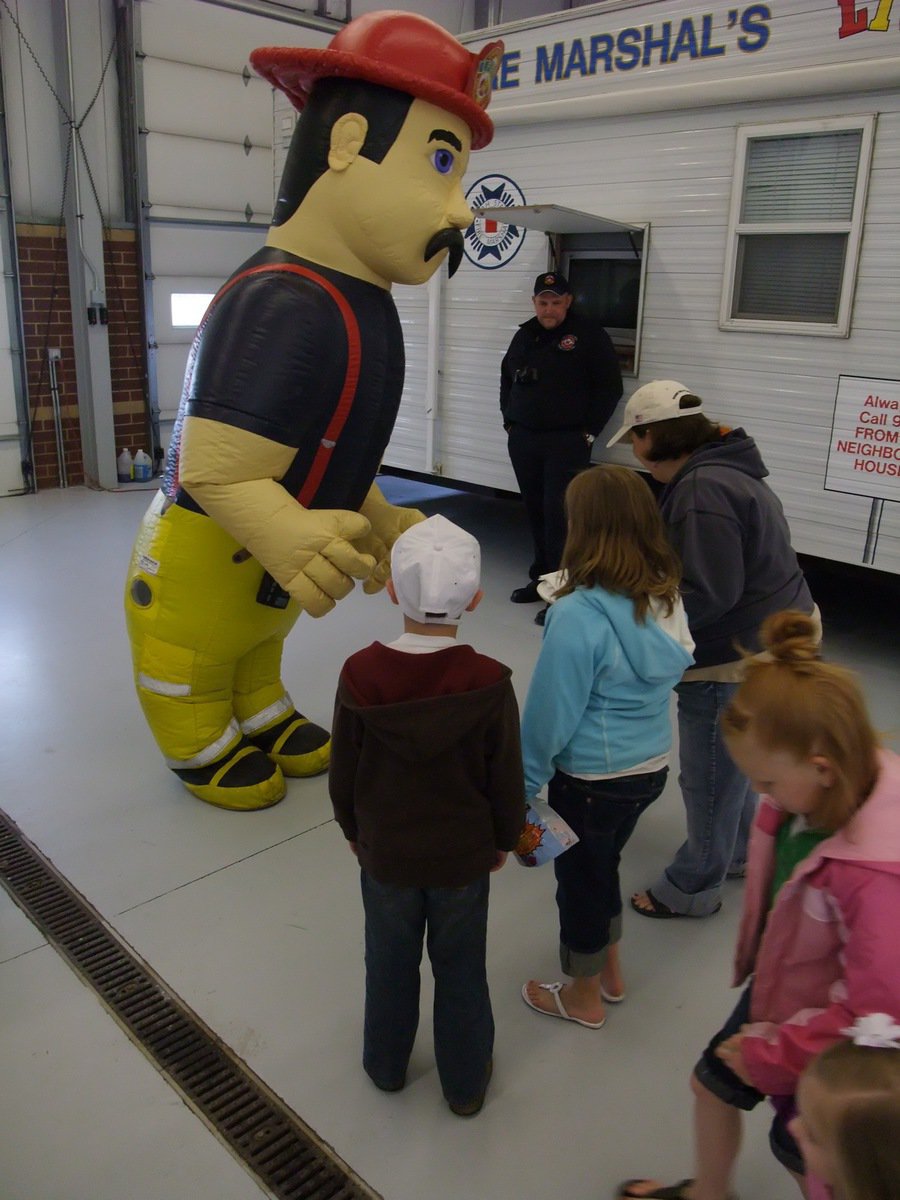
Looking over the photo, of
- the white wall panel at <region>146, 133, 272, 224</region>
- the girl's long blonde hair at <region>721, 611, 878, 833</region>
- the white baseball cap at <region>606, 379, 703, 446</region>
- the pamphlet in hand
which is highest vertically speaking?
the white wall panel at <region>146, 133, 272, 224</region>

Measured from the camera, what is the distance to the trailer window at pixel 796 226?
4.14m

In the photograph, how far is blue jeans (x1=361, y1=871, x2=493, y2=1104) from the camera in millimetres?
1895

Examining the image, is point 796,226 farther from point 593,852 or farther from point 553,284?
point 593,852

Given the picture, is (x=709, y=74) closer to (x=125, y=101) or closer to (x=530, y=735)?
(x=530, y=735)

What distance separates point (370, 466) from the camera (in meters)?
3.00

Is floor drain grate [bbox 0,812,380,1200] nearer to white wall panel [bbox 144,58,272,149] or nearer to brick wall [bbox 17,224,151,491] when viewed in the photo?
brick wall [bbox 17,224,151,491]

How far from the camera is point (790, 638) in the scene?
1427 millimetres

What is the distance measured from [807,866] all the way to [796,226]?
12.3ft

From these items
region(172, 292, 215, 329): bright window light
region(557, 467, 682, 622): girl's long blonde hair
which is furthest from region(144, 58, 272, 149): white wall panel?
region(557, 467, 682, 622): girl's long blonde hair

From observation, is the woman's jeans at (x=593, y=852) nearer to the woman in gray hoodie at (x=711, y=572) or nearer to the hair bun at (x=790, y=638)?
the woman in gray hoodie at (x=711, y=572)

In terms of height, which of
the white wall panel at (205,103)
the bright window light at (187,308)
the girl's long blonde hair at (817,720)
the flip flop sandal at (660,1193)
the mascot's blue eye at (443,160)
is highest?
the white wall panel at (205,103)

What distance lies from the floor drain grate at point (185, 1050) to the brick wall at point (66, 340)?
5.67m

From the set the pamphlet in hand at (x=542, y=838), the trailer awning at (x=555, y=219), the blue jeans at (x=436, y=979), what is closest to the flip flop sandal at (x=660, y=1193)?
the blue jeans at (x=436, y=979)

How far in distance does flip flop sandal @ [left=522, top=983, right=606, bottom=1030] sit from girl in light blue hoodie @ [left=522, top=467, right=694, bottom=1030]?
245mm
